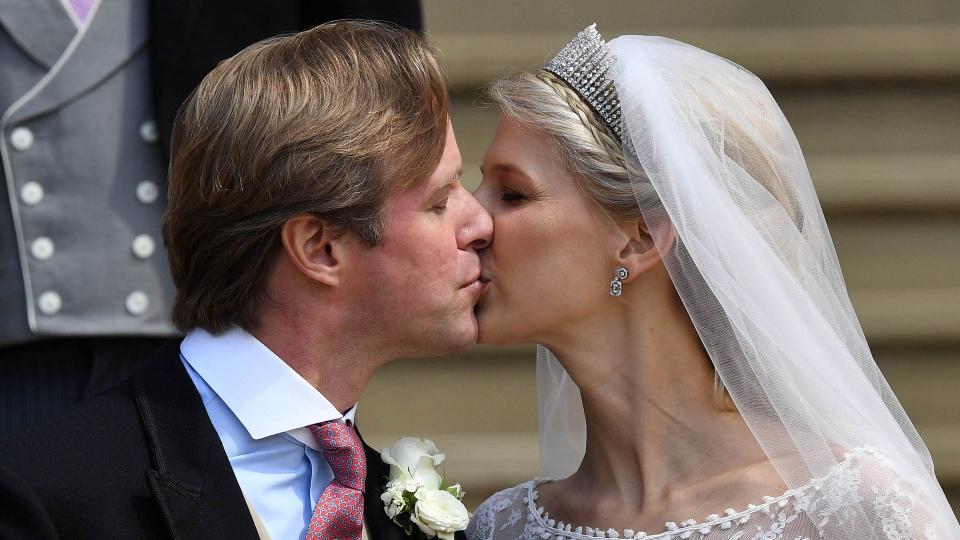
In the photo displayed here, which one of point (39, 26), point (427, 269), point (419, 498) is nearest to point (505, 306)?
point (427, 269)

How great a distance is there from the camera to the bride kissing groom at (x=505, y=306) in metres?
2.53

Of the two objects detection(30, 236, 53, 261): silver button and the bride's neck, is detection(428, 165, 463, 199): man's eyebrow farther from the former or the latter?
detection(30, 236, 53, 261): silver button

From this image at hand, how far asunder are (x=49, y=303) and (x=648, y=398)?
1.21m

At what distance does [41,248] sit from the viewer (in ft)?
9.19

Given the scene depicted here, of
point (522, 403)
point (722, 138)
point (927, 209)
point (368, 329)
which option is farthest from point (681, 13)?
point (368, 329)

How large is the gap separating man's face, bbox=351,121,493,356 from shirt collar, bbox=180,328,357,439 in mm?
216

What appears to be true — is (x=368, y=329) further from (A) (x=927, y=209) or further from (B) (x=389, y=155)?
(A) (x=927, y=209)

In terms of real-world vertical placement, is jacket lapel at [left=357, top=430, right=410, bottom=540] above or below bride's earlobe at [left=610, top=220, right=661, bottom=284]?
below

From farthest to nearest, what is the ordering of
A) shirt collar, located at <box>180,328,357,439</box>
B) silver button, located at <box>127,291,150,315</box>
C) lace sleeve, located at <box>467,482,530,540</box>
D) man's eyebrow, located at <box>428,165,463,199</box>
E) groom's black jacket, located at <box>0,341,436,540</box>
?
lace sleeve, located at <box>467,482,530,540</box> < silver button, located at <box>127,291,150,315</box> < man's eyebrow, located at <box>428,165,463,199</box> < shirt collar, located at <box>180,328,357,439</box> < groom's black jacket, located at <box>0,341,436,540</box>

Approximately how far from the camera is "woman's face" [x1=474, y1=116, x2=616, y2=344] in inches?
112

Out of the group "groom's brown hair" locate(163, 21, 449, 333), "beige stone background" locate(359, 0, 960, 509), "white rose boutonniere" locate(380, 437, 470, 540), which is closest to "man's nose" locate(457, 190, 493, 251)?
"groom's brown hair" locate(163, 21, 449, 333)

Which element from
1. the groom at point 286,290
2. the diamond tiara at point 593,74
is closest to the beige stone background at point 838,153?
the diamond tiara at point 593,74

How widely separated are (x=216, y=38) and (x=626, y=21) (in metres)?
1.86

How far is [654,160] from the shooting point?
267 cm
